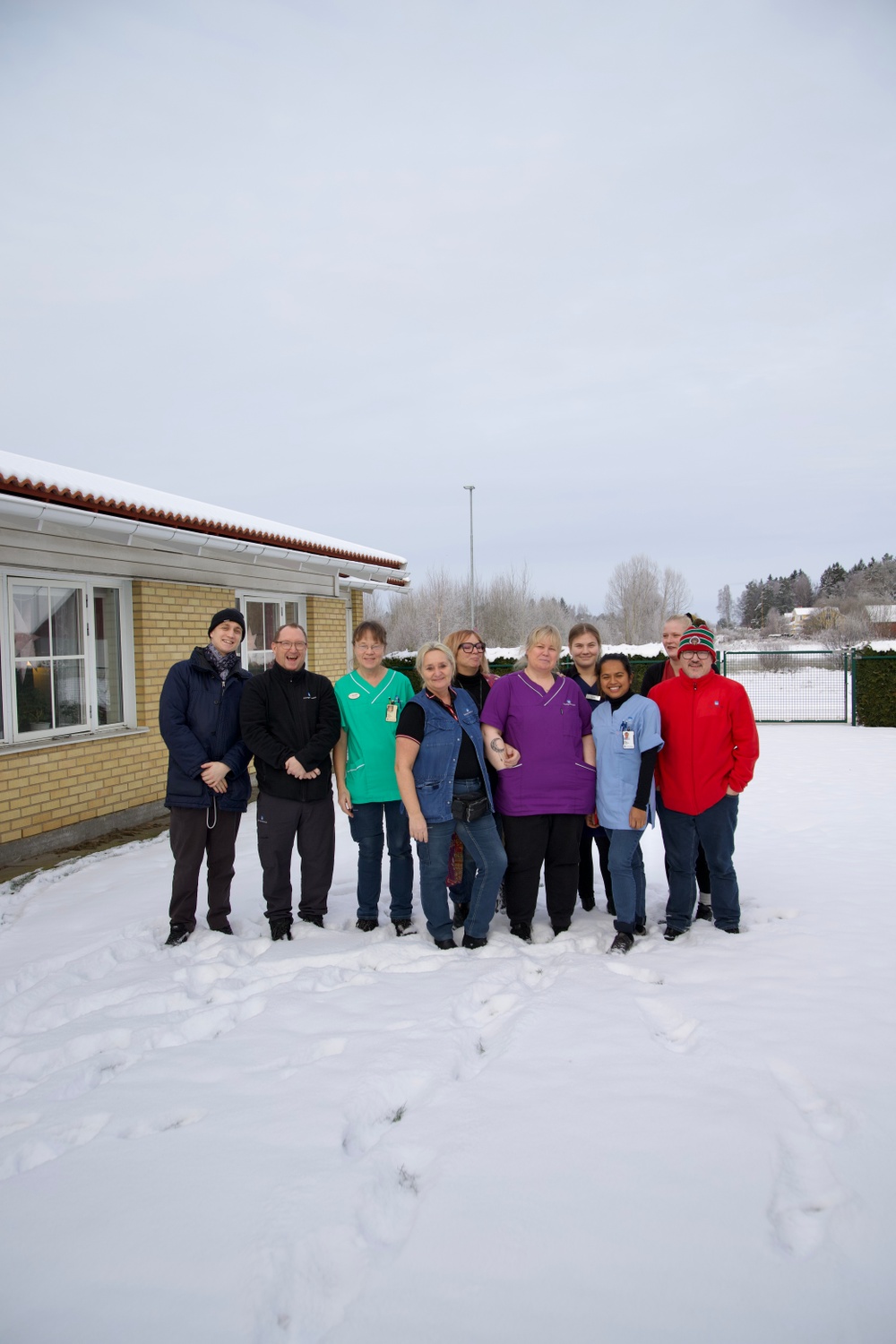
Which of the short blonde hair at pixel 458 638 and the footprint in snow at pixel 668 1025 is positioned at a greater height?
the short blonde hair at pixel 458 638

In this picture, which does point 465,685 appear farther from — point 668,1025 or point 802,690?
point 802,690

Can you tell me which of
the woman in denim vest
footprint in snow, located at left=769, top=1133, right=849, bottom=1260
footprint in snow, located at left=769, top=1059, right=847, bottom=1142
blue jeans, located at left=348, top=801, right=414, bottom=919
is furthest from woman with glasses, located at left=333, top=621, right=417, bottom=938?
footprint in snow, located at left=769, top=1133, right=849, bottom=1260

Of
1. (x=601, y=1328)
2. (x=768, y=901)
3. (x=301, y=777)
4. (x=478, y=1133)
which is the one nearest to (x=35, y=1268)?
(x=478, y=1133)

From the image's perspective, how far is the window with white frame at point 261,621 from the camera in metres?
9.09

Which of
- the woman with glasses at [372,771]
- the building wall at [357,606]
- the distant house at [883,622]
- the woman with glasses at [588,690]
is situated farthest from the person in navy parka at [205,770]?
the distant house at [883,622]

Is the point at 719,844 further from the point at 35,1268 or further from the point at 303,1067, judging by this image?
the point at 35,1268

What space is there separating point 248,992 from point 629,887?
1996 mm

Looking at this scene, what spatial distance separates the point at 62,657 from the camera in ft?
22.0

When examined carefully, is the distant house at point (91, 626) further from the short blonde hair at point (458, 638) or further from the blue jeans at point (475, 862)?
the blue jeans at point (475, 862)

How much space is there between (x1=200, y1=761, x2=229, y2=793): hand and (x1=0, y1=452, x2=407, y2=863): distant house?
109 inches

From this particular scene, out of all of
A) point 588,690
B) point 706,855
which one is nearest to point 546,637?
point 588,690

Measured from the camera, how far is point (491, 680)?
443 centimetres

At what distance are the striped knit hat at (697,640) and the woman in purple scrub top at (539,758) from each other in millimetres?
606

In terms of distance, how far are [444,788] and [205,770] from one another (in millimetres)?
1325
